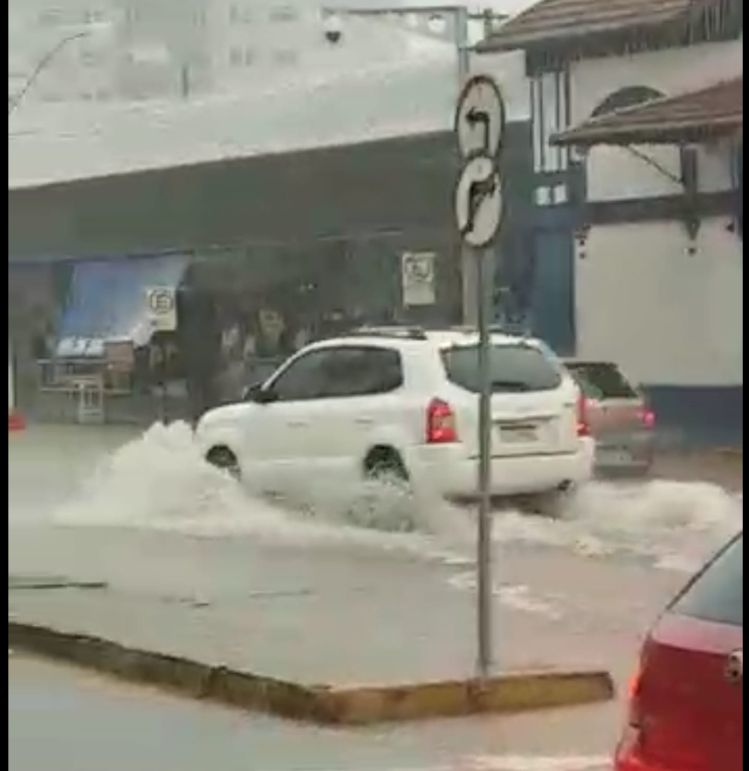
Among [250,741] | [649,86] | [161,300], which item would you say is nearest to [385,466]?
[649,86]

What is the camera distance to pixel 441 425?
15.4m

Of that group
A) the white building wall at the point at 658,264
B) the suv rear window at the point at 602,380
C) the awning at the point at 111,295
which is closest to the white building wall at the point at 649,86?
the white building wall at the point at 658,264

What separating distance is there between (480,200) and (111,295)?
12152 millimetres

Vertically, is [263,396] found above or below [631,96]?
below

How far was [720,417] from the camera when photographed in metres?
17.9

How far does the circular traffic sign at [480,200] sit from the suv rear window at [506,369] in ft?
20.8

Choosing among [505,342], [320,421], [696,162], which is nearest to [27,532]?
[320,421]

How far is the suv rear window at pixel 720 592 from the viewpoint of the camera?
5.21 metres

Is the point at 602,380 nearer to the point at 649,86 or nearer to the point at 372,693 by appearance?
the point at 649,86

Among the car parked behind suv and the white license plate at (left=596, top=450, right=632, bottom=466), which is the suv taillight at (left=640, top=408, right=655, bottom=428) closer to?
the car parked behind suv

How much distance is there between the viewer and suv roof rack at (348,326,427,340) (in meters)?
16.2

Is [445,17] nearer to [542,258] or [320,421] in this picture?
[542,258]

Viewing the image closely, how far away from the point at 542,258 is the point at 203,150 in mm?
3234

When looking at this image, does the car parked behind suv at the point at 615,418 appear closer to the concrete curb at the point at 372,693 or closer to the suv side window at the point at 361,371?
the suv side window at the point at 361,371
